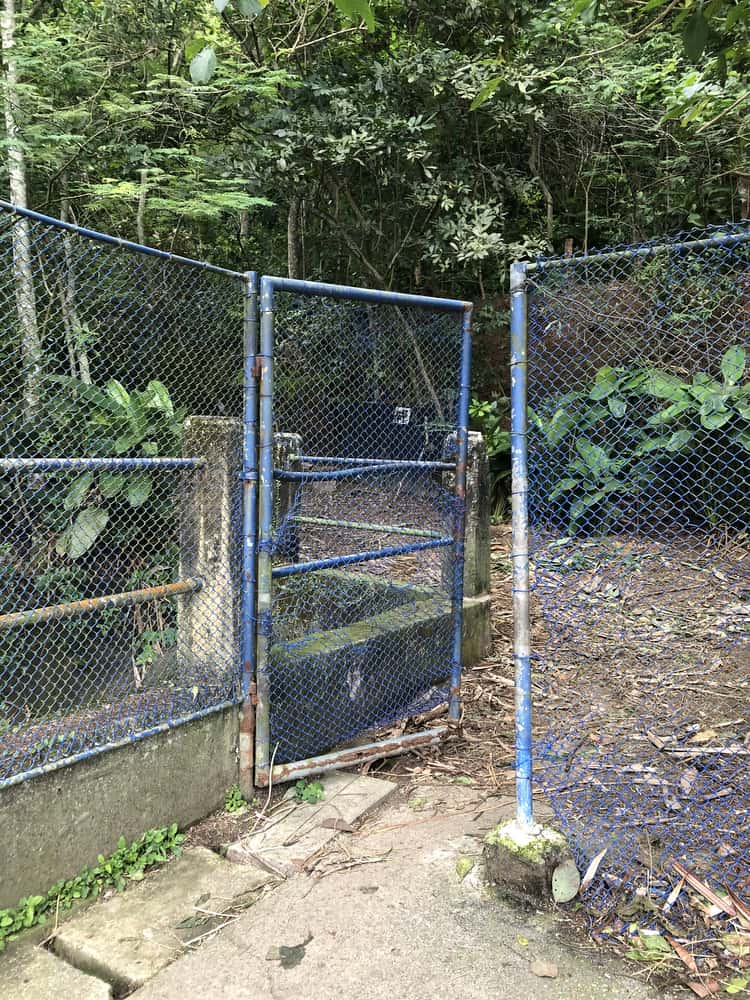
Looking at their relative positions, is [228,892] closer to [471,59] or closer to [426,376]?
[426,376]

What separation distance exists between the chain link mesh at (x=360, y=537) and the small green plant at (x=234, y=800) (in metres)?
0.23

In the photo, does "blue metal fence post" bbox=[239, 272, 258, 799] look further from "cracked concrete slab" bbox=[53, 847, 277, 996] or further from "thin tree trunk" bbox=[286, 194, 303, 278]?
"thin tree trunk" bbox=[286, 194, 303, 278]

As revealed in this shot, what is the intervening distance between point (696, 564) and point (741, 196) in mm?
4744

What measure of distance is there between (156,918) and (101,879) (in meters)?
0.29

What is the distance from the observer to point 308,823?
9.79ft

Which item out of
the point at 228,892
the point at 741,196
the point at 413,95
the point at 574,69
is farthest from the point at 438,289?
the point at 228,892

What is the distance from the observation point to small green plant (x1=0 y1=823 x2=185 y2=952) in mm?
2314

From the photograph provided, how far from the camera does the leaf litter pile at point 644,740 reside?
227 cm

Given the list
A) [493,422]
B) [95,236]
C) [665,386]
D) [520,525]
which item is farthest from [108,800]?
[493,422]

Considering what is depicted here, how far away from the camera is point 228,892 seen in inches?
101

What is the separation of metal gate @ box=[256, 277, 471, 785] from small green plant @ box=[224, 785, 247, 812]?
0.40 ft

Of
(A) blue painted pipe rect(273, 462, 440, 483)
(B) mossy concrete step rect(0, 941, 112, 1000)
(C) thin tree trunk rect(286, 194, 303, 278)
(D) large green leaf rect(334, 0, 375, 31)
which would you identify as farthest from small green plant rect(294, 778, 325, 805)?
(C) thin tree trunk rect(286, 194, 303, 278)

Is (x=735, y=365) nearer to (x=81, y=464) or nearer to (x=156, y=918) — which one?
(x=81, y=464)

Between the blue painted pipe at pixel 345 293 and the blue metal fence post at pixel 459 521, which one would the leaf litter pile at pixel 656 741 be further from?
the blue painted pipe at pixel 345 293
